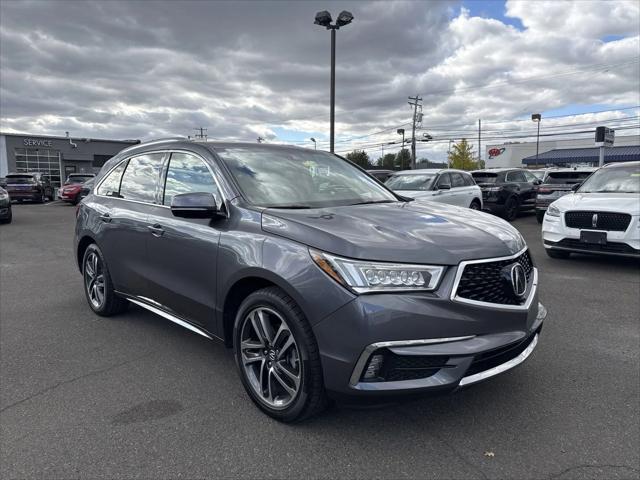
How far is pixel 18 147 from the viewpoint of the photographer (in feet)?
163

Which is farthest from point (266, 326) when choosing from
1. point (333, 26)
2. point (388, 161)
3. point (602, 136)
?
point (388, 161)

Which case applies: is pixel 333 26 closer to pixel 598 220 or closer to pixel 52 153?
pixel 598 220

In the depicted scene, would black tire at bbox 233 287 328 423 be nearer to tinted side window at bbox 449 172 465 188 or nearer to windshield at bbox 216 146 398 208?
windshield at bbox 216 146 398 208

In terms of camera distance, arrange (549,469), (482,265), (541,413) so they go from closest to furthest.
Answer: (549,469)
(482,265)
(541,413)

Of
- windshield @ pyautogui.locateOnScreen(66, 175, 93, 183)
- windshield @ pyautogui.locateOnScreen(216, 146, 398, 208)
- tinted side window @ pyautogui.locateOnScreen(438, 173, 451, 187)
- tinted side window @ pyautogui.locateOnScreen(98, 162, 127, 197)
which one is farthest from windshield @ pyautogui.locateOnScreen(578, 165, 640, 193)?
windshield @ pyautogui.locateOnScreen(66, 175, 93, 183)

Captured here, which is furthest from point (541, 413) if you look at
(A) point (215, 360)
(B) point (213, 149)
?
(B) point (213, 149)

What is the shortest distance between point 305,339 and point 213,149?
1764 mm

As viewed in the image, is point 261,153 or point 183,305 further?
point 261,153

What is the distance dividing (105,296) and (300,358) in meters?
2.97

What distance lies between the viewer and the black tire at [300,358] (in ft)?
8.30

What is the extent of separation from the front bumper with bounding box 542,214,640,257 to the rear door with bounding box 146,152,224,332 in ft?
20.0

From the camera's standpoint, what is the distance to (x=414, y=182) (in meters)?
12.1

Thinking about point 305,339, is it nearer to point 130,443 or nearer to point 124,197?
point 130,443

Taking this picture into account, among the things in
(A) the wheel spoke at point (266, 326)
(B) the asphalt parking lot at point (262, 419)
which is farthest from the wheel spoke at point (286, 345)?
(B) the asphalt parking lot at point (262, 419)
